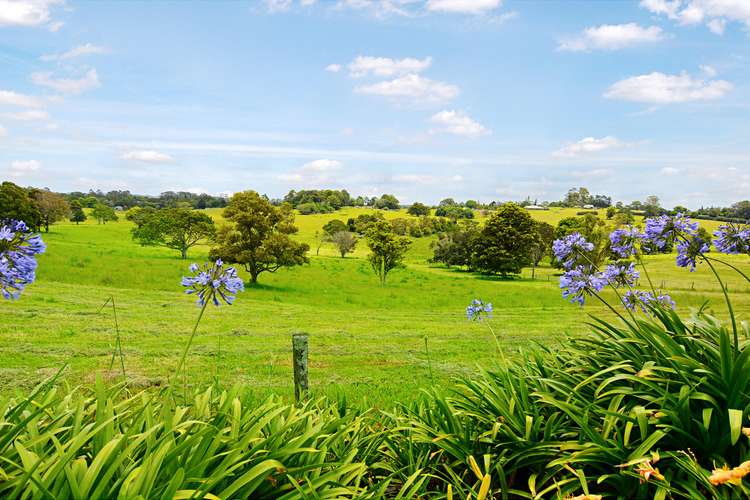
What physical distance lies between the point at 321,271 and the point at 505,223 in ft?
66.8

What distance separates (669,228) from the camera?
448cm

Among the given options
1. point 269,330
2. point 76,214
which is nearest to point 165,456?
point 269,330

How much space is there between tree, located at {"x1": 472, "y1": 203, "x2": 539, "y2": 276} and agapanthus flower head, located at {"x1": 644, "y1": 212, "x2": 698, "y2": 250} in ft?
150

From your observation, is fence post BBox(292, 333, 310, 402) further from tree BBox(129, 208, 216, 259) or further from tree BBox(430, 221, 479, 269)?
tree BBox(430, 221, 479, 269)

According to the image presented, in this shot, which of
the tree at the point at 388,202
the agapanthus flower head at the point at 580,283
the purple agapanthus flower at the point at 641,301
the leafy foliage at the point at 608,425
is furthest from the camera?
the tree at the point at 388,202

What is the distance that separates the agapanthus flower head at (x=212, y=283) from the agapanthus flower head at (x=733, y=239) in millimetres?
3830

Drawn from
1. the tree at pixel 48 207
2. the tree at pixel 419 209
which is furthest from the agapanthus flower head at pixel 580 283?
the tree at pixel 419 209

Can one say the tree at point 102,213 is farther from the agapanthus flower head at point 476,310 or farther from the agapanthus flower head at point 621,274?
the agapanthus flower head at point 621,274

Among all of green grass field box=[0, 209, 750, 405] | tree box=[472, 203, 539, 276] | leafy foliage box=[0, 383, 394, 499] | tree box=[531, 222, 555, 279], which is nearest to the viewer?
leafy foliage box=[0, 383, 394, 499]

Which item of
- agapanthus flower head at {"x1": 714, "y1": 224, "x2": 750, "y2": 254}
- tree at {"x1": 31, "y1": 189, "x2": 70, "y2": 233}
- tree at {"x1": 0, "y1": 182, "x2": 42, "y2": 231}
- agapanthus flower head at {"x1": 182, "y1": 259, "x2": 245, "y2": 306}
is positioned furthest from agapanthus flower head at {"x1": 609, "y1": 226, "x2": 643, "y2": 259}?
tree at {"x1": 31, "y1": 189, "x2": 70, "y2": 233}

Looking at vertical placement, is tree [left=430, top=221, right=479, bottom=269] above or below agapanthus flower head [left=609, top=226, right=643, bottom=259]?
below

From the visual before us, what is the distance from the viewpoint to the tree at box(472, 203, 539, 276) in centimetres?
4960

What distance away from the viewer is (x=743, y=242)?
162 inches

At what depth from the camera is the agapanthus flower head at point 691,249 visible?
14.1 ft
